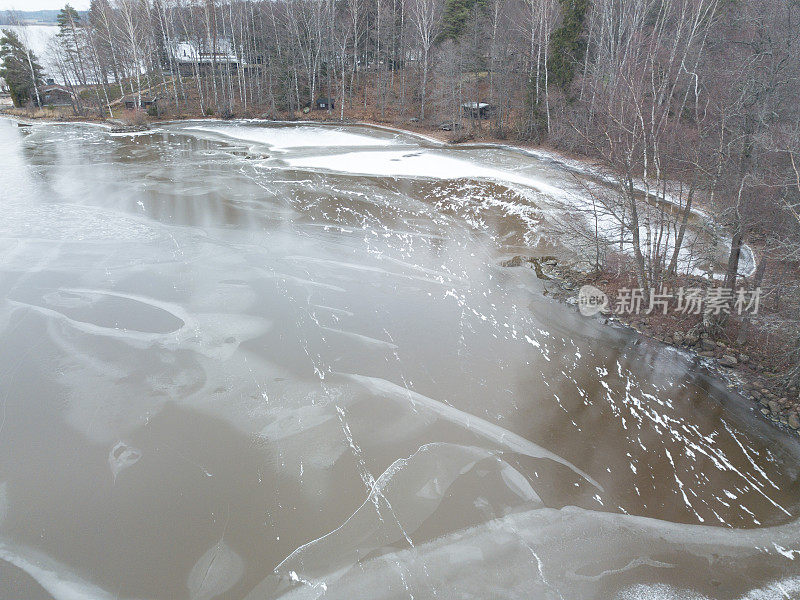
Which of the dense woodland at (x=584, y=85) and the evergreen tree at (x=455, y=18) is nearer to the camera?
the dense woodland at (x=584, y=85)

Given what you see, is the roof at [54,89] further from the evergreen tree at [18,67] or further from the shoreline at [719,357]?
the shoreline at [719,357]

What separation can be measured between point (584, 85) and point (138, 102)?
30046 millimetres

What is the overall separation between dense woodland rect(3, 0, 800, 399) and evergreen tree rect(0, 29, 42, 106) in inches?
5.0

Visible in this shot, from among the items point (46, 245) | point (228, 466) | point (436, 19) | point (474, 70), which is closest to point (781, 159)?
point (228, 466)

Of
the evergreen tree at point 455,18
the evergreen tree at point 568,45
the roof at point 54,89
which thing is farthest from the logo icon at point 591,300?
the roof at point 54,89

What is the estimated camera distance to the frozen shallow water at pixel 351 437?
5.25 m

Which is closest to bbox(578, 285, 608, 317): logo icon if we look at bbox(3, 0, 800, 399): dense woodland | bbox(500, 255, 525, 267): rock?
bbox(3, 0, 800, 399): dense woodland

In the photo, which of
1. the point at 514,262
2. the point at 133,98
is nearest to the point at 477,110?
the point at 514,262

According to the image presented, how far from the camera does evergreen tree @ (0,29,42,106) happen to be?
121 feet

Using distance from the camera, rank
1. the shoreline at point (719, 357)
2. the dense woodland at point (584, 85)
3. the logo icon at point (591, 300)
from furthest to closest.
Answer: the logo icon at point (591, 300) → the dense woodland at point (584, 85) → the shoreline at point (719, 357)

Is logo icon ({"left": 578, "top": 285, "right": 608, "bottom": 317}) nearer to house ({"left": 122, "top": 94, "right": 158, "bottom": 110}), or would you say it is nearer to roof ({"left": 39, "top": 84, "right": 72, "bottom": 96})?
house ({"left": 122, "top": 94, "right": 158, "bottom": 110})

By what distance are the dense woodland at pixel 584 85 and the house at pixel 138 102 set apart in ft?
2.58

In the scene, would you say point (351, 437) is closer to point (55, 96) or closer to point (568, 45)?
point (568, 45)

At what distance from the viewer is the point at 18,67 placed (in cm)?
3719
